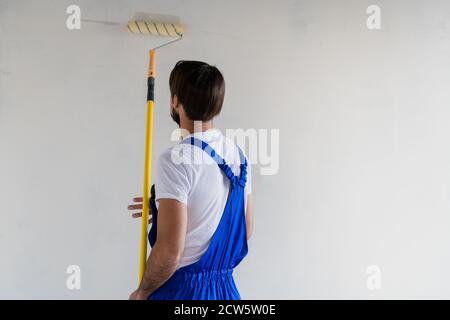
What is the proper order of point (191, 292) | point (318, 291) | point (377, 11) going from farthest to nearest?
1. point (377, 11)
2. point (318, 291)
3. point (191, 292)

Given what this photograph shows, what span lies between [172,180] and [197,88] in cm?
22

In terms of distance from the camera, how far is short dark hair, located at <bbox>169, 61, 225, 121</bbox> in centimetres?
91

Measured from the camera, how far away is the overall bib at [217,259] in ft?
2.99

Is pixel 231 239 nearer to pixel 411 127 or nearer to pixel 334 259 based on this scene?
pixel 334 259

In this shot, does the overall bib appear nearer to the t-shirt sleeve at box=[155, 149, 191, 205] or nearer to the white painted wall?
the t-shirt sleeve at box=[155, 149, 191, 205]

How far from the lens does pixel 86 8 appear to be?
1498mm

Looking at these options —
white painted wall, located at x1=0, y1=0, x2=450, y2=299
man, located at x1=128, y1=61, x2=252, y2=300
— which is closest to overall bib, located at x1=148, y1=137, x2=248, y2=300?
man, located at x1=128, y1=61, x2=252, y2=300

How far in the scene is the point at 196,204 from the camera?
88 centimetres

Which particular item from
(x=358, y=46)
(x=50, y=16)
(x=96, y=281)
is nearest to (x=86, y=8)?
(x=50, y=16)

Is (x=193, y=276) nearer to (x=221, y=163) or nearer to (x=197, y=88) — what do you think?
(x=221, y=163)

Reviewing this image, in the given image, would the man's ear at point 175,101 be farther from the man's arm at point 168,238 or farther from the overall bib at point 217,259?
the man's arm at point 168,238

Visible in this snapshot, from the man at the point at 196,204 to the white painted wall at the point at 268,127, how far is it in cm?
62

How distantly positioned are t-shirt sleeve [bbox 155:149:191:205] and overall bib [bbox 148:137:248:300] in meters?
0.07
